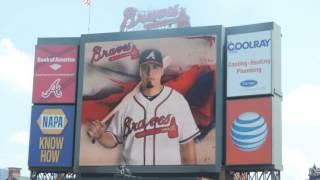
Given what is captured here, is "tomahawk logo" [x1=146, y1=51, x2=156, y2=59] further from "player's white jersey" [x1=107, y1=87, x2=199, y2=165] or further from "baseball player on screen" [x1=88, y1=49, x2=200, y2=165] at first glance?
"player's white jersey" [x1=107, y1=87, x2=199, y2=165]

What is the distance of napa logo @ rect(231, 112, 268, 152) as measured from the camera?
47938 millimetres

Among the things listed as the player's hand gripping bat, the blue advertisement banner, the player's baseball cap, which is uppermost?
the player's baseball cap

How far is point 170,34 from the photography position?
51.9 m

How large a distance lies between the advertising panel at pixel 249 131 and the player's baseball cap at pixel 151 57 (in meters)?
5.99

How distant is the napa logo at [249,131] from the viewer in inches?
1887

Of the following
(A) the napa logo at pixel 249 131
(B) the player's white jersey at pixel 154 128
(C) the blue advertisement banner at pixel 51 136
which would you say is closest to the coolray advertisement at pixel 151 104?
(B) the player's white jersey at pixel 154 128

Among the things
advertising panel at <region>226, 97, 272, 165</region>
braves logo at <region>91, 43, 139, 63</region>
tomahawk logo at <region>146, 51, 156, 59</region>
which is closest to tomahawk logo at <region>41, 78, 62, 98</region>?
braves logo at <region>91, 43, 139, 63</region>

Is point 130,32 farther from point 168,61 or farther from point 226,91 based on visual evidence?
point 226,91

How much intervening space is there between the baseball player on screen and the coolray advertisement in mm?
66

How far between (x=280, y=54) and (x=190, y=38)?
617cm

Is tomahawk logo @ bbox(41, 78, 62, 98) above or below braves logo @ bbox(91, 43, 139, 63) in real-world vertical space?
below

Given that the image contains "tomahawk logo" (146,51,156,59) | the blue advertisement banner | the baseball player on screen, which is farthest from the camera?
the blue advertisement banner

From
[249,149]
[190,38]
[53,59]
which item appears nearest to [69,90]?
[53,59]

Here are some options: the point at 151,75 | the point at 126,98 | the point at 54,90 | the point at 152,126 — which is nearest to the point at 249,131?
the point at 152,126
